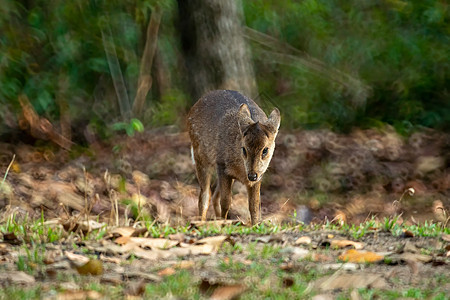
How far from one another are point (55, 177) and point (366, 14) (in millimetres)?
7027

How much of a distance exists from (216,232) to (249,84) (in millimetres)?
5467

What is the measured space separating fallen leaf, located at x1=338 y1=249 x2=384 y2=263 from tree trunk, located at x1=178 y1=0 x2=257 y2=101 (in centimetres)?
609

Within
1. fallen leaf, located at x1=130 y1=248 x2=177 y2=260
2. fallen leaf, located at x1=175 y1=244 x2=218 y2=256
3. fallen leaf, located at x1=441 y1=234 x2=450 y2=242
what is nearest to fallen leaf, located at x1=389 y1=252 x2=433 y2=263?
fallen leaf, located at x1=441 y1=234 x2=450 y2=242

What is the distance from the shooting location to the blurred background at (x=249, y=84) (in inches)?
417

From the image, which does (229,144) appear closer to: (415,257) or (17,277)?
(415,257)

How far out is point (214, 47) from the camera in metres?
11.0

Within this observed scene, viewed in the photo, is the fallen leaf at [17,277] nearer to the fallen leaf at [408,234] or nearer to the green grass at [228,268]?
the green grass at [228,268]

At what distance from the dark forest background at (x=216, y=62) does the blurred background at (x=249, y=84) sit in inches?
0.9

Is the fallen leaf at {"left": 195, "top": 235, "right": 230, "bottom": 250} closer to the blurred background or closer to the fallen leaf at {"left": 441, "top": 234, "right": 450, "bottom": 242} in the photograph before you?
the fallen leaf at {"left": 441, "top": 234, "right": 450, "bottom": 242}

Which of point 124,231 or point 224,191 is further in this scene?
point 224,191

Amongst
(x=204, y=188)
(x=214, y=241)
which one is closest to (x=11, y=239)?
(x=214, y=241)

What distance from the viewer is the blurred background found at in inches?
417

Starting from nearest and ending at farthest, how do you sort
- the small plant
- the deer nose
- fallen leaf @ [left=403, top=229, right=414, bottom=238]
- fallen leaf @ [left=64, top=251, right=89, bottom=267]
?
fallen leaf @ [left=64, top=251, right=89, bottom=267] < fallen leaf @ [left=403, top=229, right=414, bottom=238] < the deer nose < the small plant

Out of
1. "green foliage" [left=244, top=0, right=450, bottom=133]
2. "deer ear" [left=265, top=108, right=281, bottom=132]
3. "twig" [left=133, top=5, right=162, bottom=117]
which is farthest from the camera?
"green foliage" [left=244, top=0, right=450, bottom=133]
